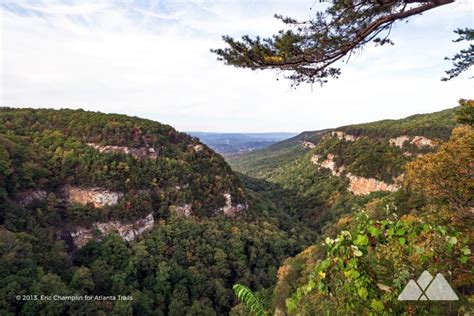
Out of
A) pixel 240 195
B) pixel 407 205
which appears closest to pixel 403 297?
pixel 407 205

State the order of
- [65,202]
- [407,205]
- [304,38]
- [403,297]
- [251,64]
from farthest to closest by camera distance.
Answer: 1. [65,202]
2. [407,205]
3. [251,64]
4. [304,38]
5. [403,297]

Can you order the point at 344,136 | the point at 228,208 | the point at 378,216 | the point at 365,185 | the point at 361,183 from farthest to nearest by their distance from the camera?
1. the point at 344,136
2. the point at 361,183
3. the point at 365,185
4. the point at 228,208
5. the point at 378,216

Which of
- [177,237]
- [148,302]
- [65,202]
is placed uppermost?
[65,202]

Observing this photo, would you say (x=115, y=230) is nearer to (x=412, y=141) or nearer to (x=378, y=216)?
(x=378, y=216)

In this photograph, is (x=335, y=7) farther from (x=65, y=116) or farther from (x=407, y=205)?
(x=65, y=116)

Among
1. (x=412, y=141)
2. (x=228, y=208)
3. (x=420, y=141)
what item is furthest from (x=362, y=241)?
(x=412, y=141)

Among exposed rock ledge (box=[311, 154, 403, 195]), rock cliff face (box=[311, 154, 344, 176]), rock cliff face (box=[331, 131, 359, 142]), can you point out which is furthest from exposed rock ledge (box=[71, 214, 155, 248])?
rock cliff face (box=[331, 131, 359, 142])

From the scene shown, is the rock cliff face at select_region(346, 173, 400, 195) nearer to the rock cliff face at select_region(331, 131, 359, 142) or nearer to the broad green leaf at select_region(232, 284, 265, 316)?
the rock cliff face at select_region(331, 131, 359, 142)
